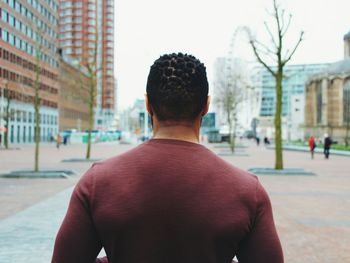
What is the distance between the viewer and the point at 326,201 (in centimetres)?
1086

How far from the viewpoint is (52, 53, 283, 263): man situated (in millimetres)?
1632

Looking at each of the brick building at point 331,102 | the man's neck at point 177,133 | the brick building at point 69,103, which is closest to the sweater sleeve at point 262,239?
the man's neck at point 177,133

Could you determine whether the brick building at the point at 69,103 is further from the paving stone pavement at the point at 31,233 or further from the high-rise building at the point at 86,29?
the paving stone pavement at the point at 31,233

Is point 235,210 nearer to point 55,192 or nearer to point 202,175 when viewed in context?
point 202,175

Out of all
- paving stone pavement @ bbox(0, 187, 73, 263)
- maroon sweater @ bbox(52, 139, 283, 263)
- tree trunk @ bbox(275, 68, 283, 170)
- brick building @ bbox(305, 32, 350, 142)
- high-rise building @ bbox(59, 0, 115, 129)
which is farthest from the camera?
high-rise building @ bbox(59, 0, 115, 129)

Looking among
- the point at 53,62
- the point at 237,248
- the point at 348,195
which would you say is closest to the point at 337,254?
the point at 237,248

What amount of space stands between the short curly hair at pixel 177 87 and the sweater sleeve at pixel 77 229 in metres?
0.41

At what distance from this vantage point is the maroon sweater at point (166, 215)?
1.63 m

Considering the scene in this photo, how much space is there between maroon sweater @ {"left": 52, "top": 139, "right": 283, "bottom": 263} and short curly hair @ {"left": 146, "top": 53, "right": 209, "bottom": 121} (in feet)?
0.79

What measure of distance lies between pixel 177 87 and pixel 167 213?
498mm

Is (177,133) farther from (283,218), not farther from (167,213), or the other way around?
(283,218)

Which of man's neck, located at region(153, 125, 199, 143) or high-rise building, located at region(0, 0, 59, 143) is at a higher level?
high-rise building, located at region(0, 0, 59, 143)

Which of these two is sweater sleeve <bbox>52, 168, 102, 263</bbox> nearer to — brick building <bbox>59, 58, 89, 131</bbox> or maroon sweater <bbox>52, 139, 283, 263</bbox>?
maroon sweater <bbox>52, 139, 283, 263</bbox>

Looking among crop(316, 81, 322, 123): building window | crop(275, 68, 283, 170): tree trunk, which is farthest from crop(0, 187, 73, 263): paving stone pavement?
crop(316, 81, 322, 123): building window
